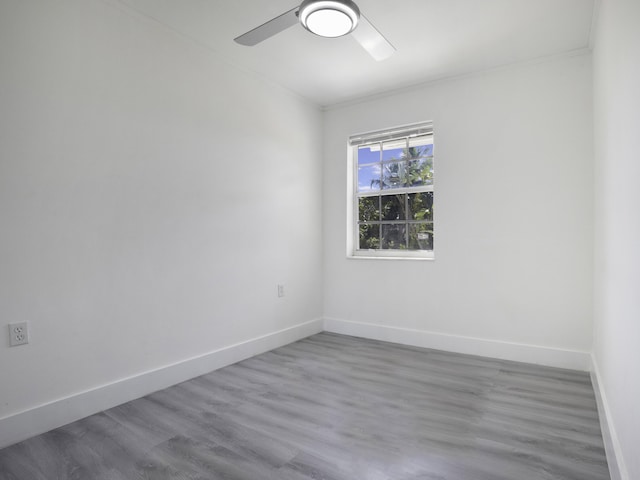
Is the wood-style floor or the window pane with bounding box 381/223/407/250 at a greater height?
the window pane with bounding box 381/223/407/250

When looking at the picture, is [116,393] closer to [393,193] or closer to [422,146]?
[393,193]

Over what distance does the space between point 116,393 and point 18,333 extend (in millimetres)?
647

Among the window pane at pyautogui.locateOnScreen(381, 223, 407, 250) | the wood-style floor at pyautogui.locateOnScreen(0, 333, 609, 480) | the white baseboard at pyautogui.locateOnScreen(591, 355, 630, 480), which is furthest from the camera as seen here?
the window pane at pyautogui.locateOnScreen(381, 223, 407, 250)

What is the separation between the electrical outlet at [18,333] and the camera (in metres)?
1.89

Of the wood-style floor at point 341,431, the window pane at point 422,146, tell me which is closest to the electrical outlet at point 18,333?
the wood-style floor at point 341,431

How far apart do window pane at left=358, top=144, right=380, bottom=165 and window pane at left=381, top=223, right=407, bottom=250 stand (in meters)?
0.70

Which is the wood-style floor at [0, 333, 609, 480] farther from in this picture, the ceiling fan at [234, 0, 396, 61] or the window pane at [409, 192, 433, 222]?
the ceiling fan at [234, 0, 396, 61]

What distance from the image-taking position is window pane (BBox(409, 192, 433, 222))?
3633 millimetres

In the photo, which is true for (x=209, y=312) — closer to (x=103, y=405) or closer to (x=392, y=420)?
(x=103, y=405)

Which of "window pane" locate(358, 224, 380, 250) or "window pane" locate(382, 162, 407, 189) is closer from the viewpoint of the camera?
"window pane" locate(382, 162, 407, 189)

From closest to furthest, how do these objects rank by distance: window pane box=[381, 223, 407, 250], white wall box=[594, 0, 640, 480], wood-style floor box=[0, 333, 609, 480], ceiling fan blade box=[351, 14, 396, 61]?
white wall box=[594, 0, 640, 480] → wood-style floor box=[0, 333, 609, 480] → ceiling fan blade box=[351, 14, 396, 61] → window pane box=[381, 223, 407, 250]

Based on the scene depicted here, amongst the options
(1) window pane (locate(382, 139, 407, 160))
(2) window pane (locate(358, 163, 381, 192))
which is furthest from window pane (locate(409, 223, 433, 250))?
(1) window pane (locate(382, 139, 407, 160))

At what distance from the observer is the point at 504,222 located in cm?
316

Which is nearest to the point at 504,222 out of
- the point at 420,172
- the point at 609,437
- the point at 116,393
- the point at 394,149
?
the point at 420,172
